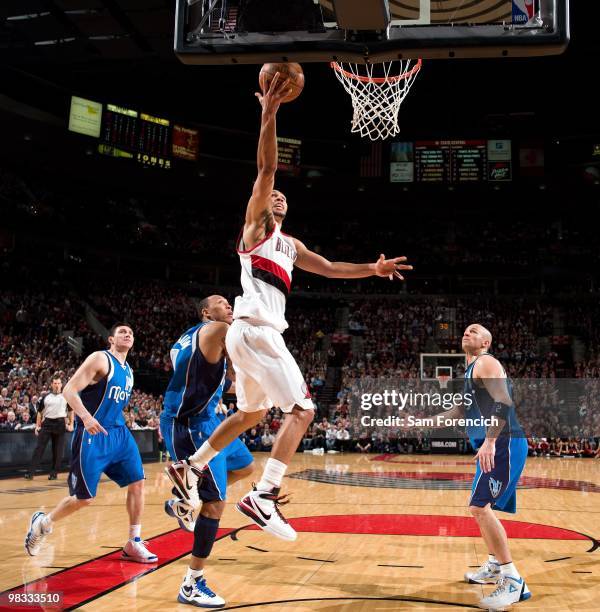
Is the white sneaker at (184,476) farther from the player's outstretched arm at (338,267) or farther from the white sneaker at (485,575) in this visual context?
the white sneaker at (485,575)

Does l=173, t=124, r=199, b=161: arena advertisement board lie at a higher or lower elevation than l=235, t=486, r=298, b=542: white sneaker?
higher

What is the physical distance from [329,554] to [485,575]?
144cm

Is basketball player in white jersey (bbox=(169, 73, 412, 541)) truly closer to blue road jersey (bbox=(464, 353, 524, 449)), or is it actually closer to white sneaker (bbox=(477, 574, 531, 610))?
white sneaker (bbox=(477, 574, 531, 610))

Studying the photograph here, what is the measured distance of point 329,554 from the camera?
236 inches

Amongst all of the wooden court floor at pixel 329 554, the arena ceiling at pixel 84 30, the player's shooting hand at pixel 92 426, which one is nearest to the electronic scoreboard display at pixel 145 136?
the arena ceiling at pixel 84 30

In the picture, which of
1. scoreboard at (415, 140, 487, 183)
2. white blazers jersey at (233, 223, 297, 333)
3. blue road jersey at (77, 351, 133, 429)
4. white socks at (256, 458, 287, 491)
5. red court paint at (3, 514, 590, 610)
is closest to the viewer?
white socks at (256, 458, 287, 491)

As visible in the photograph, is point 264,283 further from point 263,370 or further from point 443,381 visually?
point 443,381

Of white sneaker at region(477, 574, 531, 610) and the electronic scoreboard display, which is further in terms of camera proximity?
the electronic scoreboard display

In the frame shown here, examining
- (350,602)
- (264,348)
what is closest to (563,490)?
(350,602)

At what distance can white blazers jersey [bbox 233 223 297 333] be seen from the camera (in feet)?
12.9

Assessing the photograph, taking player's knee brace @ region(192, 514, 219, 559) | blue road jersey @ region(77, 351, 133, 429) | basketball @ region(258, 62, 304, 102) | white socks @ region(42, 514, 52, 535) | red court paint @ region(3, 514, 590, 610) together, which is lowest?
red court paint @ region(3, 514, 590, 610)

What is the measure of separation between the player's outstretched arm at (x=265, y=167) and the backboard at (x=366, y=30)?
1.34ft

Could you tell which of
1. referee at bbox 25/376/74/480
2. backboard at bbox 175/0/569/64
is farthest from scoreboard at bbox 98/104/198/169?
backboard at bbox 175/0/569/64

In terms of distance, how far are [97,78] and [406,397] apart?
566 inches
